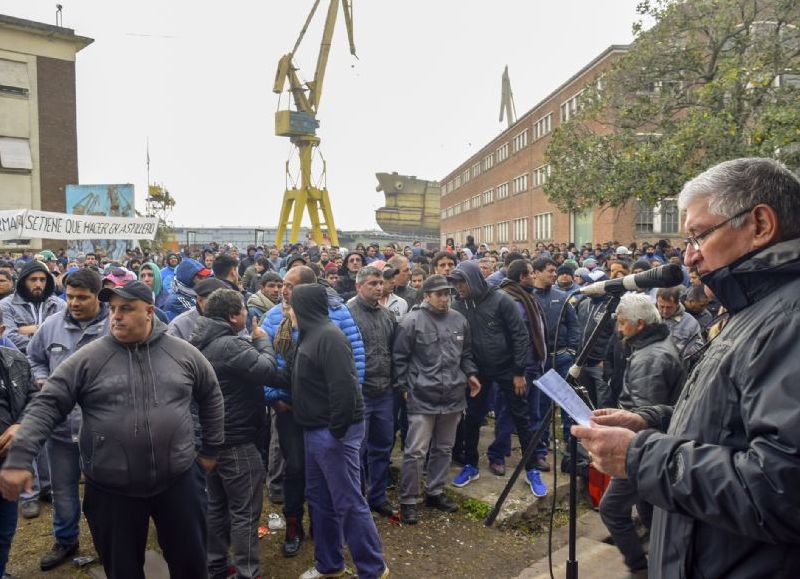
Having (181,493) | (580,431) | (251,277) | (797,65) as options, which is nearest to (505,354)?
(181,493)

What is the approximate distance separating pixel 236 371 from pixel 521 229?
44.3 meters

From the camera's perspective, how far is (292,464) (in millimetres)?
4445

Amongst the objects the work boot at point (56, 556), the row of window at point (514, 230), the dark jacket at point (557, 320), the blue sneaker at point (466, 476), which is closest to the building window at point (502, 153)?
the row of window at point (514, 230)

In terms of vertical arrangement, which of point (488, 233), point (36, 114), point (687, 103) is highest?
point (36, 114)

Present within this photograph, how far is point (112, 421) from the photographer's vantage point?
10.1 ft

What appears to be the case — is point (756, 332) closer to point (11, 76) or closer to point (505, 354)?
point (505, 354)

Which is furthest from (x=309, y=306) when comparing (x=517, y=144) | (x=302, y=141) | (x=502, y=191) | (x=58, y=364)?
(x=502, y=191)

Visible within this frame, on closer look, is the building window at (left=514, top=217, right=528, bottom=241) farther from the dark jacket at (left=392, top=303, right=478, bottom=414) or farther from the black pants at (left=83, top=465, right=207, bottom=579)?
the black pants at (left=83, top=465, right=207, bottom=579)

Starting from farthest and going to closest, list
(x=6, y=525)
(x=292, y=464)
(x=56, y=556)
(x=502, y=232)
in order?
(x=502, y=232) < (x=292, y=464) < (x=56, y=556) < (x=6, y=525)

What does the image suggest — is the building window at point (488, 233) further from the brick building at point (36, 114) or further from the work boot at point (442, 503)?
the work boot at point (442, 503)

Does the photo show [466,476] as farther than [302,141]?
No

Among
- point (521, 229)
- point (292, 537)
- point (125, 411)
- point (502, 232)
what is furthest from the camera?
point (502, 232)

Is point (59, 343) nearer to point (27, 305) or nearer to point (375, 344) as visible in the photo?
point (27, 305)

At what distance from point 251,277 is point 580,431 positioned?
963 cm
